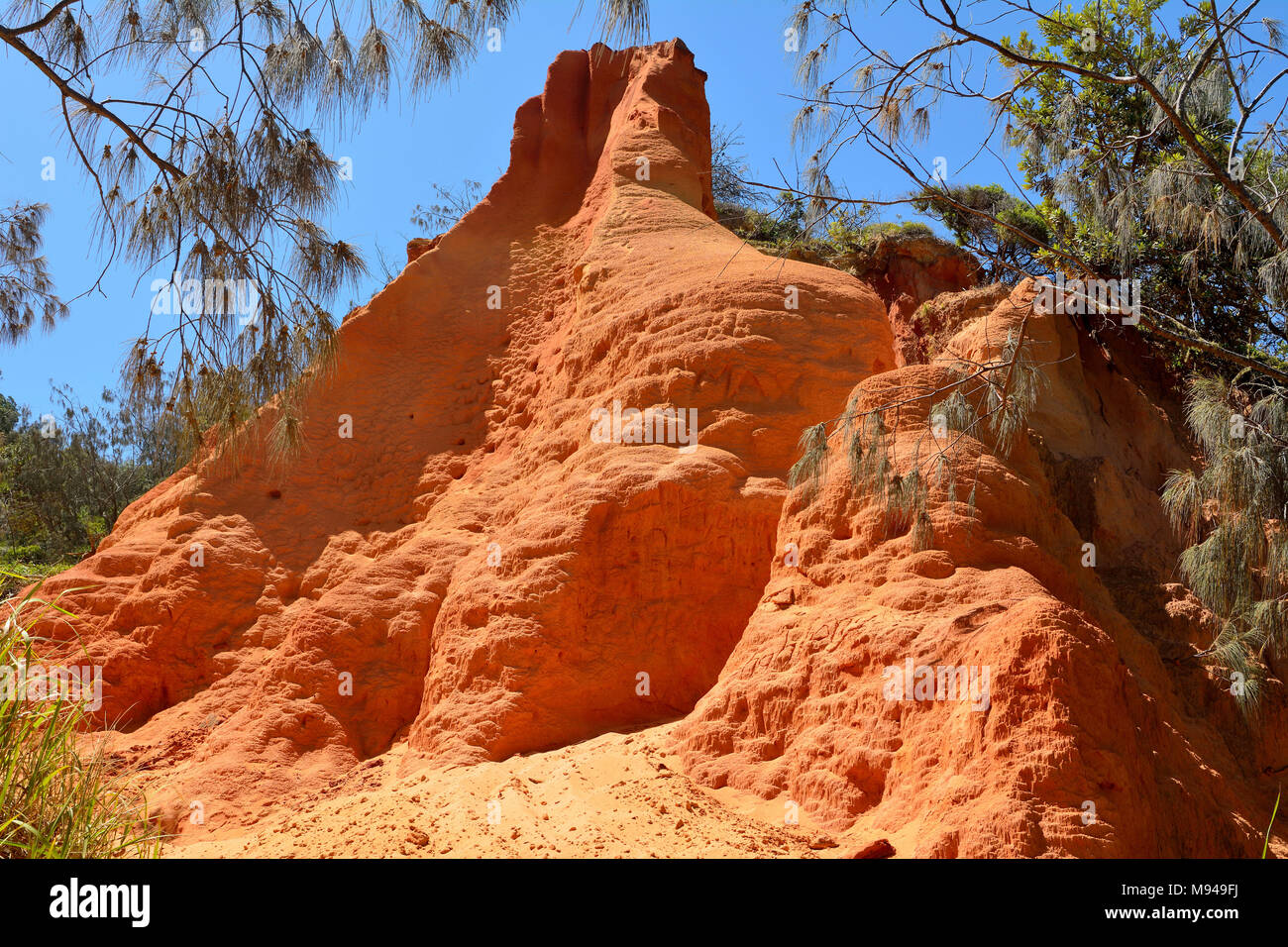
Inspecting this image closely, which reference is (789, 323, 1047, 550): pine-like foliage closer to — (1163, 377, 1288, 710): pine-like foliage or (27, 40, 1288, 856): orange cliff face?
(27, 40, 1288, 856): orange cliff face

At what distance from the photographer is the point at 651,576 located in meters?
8.38

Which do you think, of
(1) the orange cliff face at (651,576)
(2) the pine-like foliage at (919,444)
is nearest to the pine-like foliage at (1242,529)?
(1) the orange cliff face at (651,576)

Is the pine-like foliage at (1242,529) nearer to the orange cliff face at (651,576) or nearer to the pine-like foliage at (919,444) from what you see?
the orange cliff face at (651,576)

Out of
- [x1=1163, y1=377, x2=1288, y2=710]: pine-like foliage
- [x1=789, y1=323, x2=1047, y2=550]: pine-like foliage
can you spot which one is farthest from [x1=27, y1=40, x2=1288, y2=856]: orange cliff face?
[x1=1163, y1=377, x2=1288, y2=710]: pine-like foliage

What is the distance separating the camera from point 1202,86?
313 inches

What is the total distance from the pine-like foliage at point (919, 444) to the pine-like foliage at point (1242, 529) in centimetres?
137

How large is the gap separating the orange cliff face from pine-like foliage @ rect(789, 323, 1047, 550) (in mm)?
178

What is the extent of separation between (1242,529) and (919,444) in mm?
2466

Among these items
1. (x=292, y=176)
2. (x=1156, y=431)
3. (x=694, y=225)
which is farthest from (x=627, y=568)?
(x=1156, y=431)

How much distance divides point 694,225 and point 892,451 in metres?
4.85

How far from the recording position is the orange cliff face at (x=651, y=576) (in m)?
Result: 5.83

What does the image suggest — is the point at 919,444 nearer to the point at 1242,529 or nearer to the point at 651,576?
the point at 651,576
